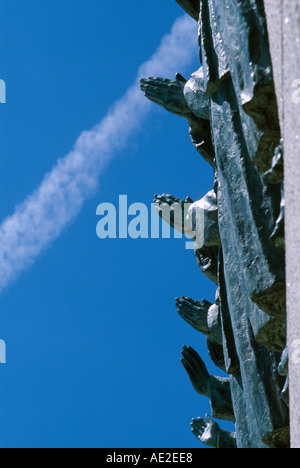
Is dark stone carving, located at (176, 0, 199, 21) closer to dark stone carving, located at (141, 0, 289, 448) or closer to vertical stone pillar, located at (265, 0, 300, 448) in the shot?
dark stone carving, located at (141, 0, 289, 448)

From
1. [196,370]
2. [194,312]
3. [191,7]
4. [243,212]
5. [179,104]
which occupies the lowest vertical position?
[243,212]

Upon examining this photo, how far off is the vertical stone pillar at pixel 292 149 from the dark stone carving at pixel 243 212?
1.40 ft

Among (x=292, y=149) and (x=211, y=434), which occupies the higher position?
(x=211, y=434)

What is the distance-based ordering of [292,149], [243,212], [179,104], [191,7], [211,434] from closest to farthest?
[292,149]
[243,212]
[191,7]
[179,104]
[211,434]

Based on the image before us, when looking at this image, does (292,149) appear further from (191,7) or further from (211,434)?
(211,434)

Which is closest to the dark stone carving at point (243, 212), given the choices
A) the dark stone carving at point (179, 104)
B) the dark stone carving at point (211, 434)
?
the dark stone carving at point (179, 104)

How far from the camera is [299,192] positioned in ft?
17.6

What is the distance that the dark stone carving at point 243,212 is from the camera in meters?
6.69

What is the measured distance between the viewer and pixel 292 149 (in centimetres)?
546

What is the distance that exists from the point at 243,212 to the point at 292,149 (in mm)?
2748

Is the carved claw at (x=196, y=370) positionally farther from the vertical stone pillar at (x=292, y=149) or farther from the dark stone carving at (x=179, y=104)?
the vertical stone pillar at (x=292, y=149)

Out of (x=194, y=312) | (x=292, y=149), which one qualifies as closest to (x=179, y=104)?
(x=194, y=312)
